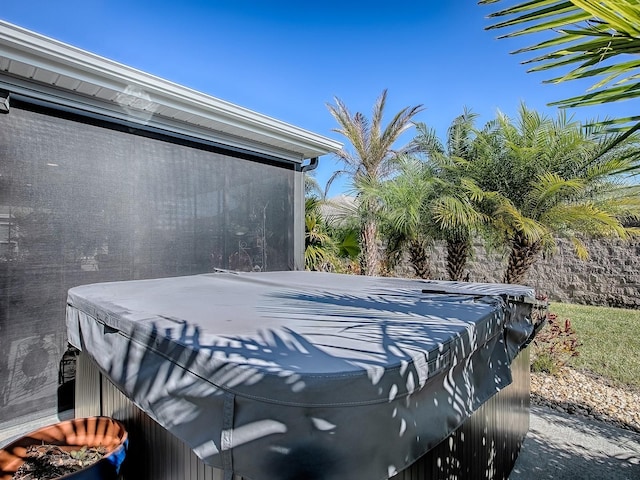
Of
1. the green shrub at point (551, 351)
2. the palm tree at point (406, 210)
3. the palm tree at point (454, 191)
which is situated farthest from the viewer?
the palm tree at point (406, 210)

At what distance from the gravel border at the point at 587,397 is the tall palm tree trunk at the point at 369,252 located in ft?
13.7

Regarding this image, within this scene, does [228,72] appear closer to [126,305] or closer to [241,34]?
[241,34]

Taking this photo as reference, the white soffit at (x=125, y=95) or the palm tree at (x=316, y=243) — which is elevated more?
the white soffit at (x=125, y=95)

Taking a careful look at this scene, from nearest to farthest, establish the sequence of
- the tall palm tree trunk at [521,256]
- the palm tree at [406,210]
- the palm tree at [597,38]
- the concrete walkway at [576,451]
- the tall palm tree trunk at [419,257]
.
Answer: the palm tree at [597,38], the concrete walkway at [576,451], the tall palm tree trunk at [521,256], the palm tree at [406,210], the tall palm tree trunk at [419,257]

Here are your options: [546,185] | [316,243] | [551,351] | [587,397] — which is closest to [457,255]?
[546,185]

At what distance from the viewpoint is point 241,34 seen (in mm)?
6789

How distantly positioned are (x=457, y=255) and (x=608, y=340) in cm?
285

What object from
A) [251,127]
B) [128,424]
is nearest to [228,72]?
[251,127]

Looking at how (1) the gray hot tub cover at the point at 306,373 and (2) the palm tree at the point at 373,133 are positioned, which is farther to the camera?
(2) the palm tree at the point at 373,133

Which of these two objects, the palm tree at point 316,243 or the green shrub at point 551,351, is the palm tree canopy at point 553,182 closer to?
the green shrub at point 551,351

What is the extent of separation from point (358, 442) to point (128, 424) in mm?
1887

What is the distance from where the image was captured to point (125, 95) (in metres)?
3.75

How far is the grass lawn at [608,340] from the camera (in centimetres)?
493

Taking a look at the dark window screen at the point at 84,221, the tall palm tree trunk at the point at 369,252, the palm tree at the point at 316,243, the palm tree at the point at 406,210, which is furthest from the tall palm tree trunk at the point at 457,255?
the dark window screen at the point at 84,221
